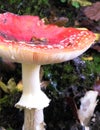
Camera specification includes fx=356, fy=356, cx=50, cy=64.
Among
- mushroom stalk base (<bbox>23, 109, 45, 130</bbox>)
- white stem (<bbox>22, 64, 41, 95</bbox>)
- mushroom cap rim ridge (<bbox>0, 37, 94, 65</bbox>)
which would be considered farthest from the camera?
mushroom stalk base (<bbox>23, 109, 45, 130</bbox>)

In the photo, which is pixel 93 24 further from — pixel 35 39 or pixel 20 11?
pixel 35 39

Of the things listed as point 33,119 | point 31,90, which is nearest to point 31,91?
point 31,90

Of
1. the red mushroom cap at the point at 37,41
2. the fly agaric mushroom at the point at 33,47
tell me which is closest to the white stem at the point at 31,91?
the fly agaric mushroom at the point at 33,47

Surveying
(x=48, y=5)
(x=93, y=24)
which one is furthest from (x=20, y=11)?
(x=93, y=24)

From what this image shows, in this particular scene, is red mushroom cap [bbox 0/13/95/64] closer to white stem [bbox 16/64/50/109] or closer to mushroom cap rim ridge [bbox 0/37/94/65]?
mushroom cap rim ridge [bbox 0/37/94/65]

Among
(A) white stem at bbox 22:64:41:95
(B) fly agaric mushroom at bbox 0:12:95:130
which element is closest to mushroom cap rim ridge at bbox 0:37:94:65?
(B) fly agaric mushroom at bbox 0:12:95:130

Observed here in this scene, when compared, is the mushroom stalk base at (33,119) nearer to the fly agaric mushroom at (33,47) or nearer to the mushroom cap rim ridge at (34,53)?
the fly agaric mushroom at (33,47)

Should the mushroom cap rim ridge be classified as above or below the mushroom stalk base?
above

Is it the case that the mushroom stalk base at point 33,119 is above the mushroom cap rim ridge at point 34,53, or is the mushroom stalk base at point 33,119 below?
below
